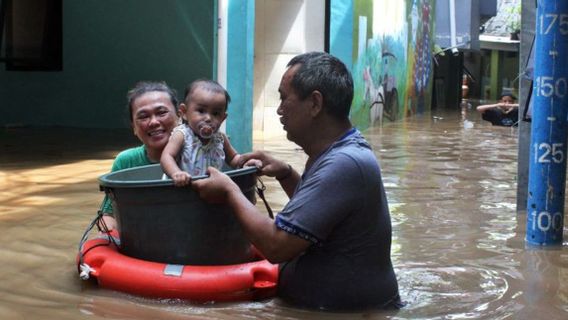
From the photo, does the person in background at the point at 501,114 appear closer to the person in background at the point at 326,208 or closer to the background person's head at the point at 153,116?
the background person's head at the point at 153,116

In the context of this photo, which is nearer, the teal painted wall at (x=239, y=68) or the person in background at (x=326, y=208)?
the person in background at (x=326, y=208)

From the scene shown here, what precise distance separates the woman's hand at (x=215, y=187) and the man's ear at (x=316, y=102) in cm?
48

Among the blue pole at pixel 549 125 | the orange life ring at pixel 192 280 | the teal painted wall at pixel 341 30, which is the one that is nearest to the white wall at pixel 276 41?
the teal painted wall at pixel 341 30

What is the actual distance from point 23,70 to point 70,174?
6394 millimetres

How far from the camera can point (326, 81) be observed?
3.61 meters

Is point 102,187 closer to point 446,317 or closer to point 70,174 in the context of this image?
point 446,317

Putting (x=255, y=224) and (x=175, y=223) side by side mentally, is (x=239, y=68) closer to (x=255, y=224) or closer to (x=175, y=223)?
(x=175, y=223)

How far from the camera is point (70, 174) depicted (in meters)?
8.74

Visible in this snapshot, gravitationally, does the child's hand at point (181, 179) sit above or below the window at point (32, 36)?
below

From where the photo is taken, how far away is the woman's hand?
3.78 m

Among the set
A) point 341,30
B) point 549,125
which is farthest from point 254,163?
point 341,30

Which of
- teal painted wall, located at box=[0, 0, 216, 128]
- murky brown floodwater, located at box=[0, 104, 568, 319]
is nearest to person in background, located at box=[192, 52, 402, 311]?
murky brown floodwater, located at box=[0, 104, 568, 319]

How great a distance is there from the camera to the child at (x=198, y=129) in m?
4.37

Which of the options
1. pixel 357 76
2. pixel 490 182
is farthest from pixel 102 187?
pixel 357 76
